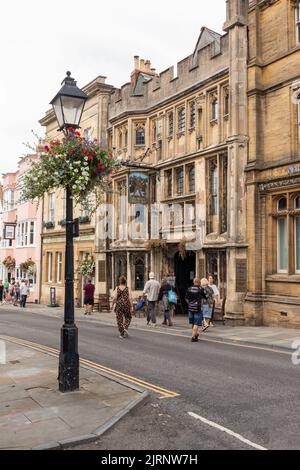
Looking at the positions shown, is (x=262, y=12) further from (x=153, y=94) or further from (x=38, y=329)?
(x=38, y=329)

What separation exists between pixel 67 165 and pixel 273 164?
10.2 metres

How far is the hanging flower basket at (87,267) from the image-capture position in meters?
26.2

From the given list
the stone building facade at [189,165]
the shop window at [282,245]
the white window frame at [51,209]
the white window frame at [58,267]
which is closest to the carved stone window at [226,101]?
the stone building facade at [189,165]

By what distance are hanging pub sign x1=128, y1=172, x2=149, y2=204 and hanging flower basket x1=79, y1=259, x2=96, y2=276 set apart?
596 centimetres

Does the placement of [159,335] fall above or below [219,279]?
below

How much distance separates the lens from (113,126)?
2522 centimetres

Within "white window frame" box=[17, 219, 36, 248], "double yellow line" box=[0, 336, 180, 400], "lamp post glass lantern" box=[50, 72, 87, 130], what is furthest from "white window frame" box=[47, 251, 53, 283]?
"lamp post glass lantern" box=[50, 72, 87, 130]

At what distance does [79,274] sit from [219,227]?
503 inches

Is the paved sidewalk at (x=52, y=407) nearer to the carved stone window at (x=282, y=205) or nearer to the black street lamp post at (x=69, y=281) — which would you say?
the black street lamp post at (x=69, y=281)

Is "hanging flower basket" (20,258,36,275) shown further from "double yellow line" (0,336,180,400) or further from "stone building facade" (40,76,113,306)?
"double yellow line" (0,336,180,400)

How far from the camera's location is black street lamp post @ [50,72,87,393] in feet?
24.8

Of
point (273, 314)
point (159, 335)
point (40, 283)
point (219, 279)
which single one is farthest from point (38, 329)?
point (40, 283)

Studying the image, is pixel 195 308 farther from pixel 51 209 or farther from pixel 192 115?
pixel 51 209

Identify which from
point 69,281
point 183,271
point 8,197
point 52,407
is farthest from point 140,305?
point 8,197
